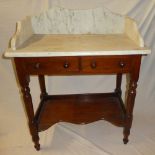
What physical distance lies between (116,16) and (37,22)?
1.65 ft

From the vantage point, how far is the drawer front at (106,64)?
108cm

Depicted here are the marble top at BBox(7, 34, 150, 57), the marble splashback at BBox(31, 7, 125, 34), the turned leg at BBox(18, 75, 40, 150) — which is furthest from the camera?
the marble splashback at BBox(31, 7, 125, 34)

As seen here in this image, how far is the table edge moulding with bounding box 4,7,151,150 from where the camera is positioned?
107 centimetres

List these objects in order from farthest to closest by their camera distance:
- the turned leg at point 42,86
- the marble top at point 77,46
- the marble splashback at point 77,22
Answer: the turned leg at point 42,86
the marble splashback at point 77,22
the marble top at point 77,46

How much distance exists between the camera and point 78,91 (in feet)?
5.79

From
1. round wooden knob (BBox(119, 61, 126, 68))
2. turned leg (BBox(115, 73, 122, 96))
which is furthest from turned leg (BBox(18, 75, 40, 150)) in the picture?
turned leg (BBox(115, 73, 122, 96))

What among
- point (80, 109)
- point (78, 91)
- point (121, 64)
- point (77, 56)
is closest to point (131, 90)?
point (121, 64)

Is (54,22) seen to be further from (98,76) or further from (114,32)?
(98,76)

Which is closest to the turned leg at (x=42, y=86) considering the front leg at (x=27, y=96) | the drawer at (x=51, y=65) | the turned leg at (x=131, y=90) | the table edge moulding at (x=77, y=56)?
the table edge moulding at (x=77, y=56)

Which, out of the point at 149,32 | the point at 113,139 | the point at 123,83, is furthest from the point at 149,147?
the point at 149,32

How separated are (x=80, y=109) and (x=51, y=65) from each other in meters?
0.56

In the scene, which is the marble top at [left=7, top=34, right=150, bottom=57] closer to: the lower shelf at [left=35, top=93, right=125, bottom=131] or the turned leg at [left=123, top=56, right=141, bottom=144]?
the turned leg at [left=123, top=56, right=141, bottom=144]

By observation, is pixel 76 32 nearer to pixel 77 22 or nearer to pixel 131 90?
pixel 77 22

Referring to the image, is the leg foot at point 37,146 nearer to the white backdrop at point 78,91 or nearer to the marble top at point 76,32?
the white backdrop at point 78,91
